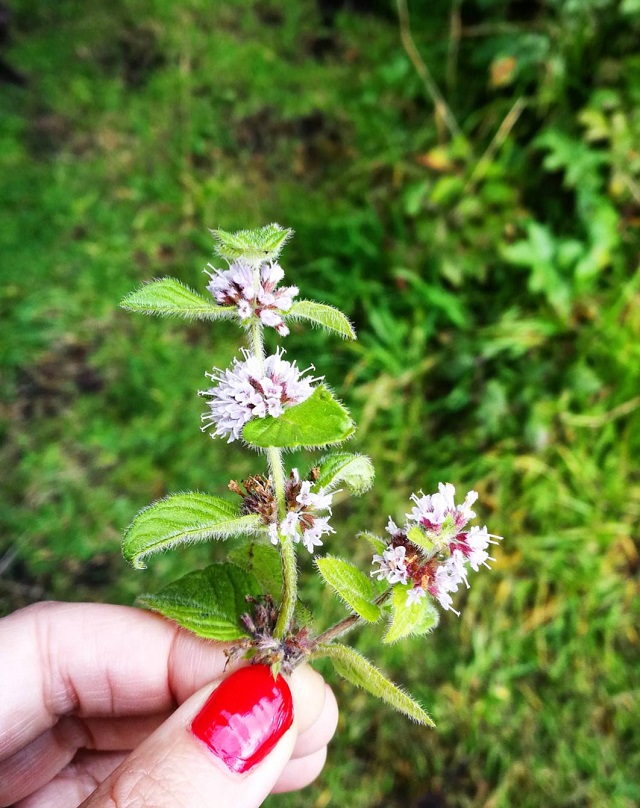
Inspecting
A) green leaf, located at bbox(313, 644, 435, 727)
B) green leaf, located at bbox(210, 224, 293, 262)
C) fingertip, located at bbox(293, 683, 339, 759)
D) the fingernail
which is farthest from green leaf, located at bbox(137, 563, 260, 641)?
green leaf, located at bbox(210, 224, 293, 262)

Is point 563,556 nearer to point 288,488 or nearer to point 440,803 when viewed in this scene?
point 440,803

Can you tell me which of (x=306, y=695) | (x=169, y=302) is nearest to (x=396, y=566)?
(x=306, y=695)

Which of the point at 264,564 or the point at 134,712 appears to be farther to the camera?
the point at 134,712

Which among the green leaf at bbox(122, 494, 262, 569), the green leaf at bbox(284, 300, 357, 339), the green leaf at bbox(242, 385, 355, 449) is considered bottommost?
the green leaf at bbox(122, 494, 262, 569)

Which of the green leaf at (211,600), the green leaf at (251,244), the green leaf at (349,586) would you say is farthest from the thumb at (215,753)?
the green leaf at (251,244)

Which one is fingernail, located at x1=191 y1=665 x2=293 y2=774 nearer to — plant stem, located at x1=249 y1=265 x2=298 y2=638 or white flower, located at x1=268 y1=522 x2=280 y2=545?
plant stem, located at x1=249 y1=265 x2=298 y2=638

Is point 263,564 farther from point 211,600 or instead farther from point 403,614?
point 403,614

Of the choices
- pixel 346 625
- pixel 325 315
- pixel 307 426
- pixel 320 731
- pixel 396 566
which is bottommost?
pixel 320 731

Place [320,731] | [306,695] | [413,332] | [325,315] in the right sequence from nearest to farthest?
[325,315], [306,695], [320,731], [413,332]
